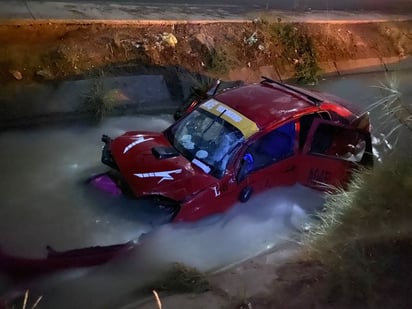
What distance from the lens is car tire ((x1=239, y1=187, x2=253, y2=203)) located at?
7980 millimetres

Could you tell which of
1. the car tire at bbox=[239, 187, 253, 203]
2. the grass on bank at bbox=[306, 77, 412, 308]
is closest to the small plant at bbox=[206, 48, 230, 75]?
the car tire at bbox=[239, 187, 253, 203]

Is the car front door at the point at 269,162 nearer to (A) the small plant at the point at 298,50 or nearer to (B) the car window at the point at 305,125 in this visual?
(B) the car window at the point at 305,125

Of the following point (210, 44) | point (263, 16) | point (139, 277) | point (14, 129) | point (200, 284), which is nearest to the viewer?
point (200, 284)

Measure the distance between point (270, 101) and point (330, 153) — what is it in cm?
124

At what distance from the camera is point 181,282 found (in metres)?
6.61

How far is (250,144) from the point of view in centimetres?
807

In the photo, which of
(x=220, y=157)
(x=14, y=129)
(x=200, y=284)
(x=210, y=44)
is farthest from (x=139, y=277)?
(x=210, y=44)

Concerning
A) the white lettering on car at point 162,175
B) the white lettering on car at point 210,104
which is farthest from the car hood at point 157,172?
the white lettering on car at point 210,104

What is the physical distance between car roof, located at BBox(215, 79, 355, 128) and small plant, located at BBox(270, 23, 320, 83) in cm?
502

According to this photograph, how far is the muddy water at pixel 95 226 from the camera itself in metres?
6.94

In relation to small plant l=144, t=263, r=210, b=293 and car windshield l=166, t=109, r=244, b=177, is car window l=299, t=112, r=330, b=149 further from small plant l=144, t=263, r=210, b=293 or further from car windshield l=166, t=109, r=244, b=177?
small plant l=144, t=263, r=210, b=293

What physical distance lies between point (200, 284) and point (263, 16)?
9.55 meters

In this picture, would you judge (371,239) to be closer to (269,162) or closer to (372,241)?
(372,241)

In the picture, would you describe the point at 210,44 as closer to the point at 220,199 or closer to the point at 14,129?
the point at 14,129
